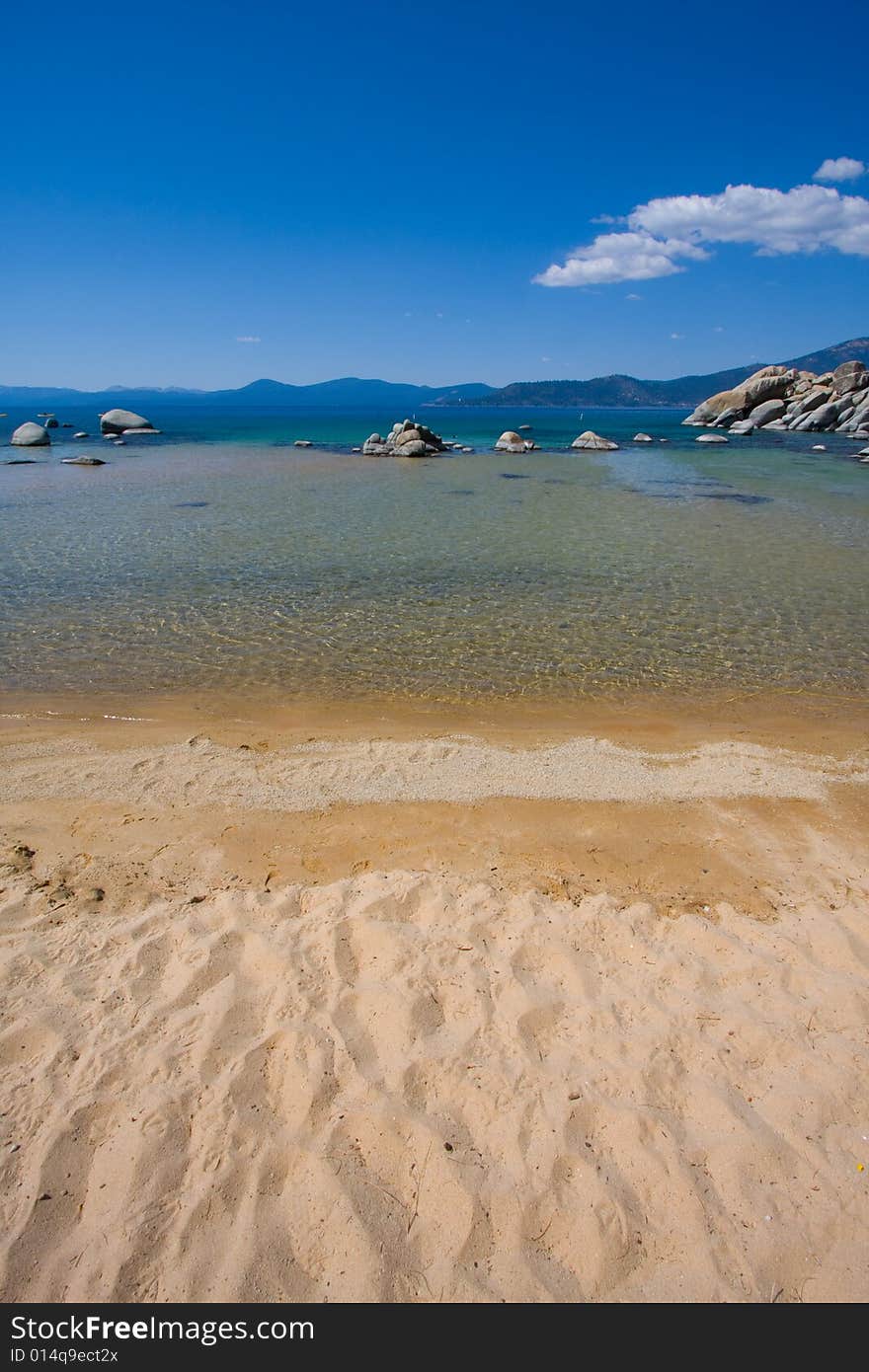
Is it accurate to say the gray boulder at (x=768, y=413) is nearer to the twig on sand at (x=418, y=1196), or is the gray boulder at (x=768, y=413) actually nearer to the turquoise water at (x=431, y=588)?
the turquoise water at (x=431, y=588)

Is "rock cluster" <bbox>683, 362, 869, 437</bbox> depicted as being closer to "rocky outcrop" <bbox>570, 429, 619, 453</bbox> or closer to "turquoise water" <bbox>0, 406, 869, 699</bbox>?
"rocky outcrop" <bbox>570, 429, 619, 453</bbox>

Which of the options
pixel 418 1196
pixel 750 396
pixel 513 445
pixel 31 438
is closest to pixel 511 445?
pixel 513 445

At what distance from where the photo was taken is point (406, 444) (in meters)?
48.0

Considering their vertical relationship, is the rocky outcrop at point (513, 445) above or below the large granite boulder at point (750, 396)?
below

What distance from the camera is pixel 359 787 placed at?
6773 millimetres

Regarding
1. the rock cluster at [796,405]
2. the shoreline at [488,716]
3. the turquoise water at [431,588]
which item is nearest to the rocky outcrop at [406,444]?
the turquoise water at [431,588]

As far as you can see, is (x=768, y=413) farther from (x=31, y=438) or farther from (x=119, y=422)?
(x=31, y=438)

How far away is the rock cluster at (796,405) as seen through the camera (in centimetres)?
7062

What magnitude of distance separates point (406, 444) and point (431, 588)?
3701cm

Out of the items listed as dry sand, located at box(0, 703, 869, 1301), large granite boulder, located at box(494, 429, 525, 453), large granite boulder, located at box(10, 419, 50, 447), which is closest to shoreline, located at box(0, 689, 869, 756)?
dry sand, located at box(0, 703, 869, 1301)

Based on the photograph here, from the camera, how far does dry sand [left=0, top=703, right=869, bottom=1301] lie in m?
2.91

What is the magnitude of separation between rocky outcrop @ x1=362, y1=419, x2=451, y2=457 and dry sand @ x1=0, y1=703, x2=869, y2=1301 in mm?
44750

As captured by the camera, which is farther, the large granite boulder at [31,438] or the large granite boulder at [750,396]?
the large granite boulder at [750,396]

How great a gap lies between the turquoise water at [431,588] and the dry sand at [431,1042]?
145 inches
